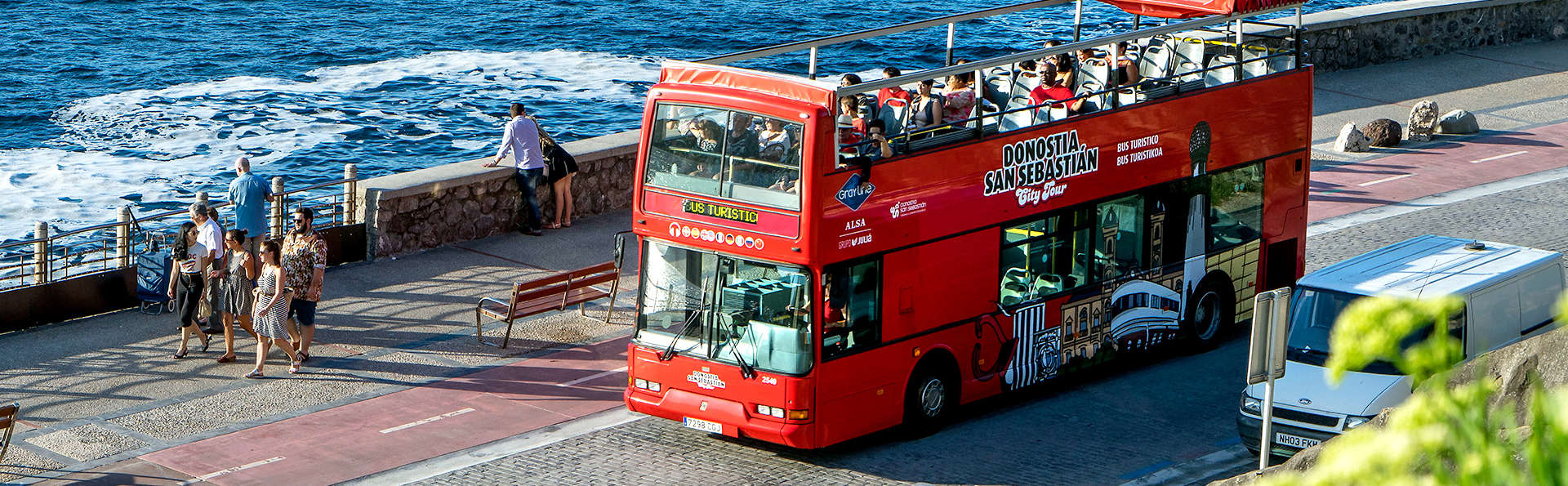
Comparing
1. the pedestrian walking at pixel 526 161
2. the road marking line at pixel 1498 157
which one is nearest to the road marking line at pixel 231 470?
the pedestrian walking at pixel 526 161

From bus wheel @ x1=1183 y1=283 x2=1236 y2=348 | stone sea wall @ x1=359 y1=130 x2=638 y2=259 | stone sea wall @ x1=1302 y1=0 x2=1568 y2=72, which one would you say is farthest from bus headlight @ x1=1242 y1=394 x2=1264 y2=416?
stone sea wall @ x1=1302 y1=0 x2=1568 y2=72

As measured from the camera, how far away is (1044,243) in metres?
15.0

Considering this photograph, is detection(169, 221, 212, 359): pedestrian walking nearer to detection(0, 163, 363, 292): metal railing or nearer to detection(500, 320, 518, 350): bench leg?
detection(0, 163, 363, 292): metal railing

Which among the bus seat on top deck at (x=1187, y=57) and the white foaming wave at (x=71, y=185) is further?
the white foaming wave at (x=71, y=185)

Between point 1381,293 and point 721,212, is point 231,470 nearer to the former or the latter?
point 721,212

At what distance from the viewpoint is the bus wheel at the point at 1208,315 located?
658 inches

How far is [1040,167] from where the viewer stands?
1472 centimetres

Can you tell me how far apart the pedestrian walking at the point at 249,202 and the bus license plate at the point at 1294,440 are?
10.7 meters

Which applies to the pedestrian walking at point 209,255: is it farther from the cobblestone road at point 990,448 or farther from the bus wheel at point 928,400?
the bus wheel at point 928,400

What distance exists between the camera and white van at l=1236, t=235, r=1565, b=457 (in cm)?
1296

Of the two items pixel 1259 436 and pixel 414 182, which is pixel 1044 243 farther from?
pixel 414 182

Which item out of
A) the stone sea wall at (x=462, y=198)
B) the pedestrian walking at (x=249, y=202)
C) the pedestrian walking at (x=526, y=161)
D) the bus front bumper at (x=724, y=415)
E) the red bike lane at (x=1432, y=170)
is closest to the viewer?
the bus front bumper at (x=724, y=415)

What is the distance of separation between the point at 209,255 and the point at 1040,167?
26.6 ft

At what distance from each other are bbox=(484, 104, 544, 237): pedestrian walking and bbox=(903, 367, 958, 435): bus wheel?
7.72 metres
